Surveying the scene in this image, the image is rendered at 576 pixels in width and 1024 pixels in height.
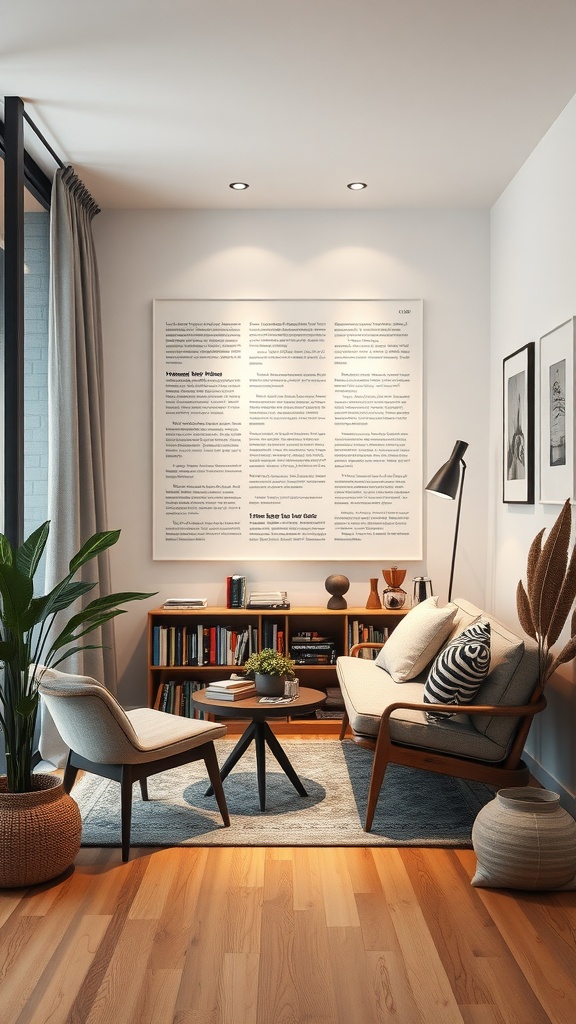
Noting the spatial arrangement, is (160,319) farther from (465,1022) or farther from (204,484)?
(465,1022)

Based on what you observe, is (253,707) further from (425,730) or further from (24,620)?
(24,620)

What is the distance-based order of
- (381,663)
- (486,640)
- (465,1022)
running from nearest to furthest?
1. (465,1022)
2. (486,640)
3. (381,663)

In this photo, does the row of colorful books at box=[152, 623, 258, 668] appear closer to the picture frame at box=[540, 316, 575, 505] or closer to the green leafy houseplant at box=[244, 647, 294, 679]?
the green leafy houseplant at box=[244, 647, 294, 679]

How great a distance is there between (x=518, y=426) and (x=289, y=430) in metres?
1.40

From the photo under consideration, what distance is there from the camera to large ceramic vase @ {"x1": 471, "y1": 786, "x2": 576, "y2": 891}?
9.41 ft

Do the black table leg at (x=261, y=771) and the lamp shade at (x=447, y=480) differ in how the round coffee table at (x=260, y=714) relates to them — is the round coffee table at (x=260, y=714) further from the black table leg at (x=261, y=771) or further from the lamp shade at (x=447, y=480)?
the lamp shade at (x=447, y=480)

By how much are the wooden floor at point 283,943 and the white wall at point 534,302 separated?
880mm

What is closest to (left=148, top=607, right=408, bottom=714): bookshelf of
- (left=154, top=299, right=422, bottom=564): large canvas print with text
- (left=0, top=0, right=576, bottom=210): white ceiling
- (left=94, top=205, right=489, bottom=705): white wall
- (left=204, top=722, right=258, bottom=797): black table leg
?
(left=94, top=205, right=489, bottom=705): white wall

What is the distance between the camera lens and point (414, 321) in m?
5.26

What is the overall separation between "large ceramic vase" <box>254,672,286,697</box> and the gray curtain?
0.88 m

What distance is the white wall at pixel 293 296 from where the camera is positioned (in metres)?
5.27

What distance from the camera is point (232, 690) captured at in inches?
149

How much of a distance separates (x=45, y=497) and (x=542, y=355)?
267 cm

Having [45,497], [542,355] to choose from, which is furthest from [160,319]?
[542,355]
